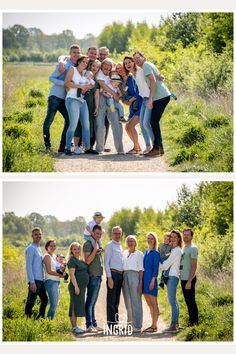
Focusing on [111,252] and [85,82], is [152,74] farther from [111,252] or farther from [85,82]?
[111,252]

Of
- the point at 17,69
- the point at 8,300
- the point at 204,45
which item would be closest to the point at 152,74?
the point at 8,300

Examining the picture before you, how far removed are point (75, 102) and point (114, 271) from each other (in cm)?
254

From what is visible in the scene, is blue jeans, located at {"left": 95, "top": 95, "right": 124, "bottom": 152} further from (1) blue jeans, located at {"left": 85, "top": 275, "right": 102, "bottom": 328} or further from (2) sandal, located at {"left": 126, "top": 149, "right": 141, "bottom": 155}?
(1) blue jeans, located at {"left": 85, "top": 275, "right": 102, "bottom": 328}

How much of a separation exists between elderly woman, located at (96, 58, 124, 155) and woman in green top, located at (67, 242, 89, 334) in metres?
2.05

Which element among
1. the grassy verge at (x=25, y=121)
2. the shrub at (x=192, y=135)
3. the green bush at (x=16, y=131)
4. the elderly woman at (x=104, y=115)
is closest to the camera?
the grassy verge at (x=25, y=121)

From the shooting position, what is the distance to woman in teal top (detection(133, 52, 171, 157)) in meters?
14.5

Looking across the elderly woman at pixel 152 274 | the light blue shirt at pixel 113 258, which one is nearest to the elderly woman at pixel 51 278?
the light blue shirt at pixel 113 258

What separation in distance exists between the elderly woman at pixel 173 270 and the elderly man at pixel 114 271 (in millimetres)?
572

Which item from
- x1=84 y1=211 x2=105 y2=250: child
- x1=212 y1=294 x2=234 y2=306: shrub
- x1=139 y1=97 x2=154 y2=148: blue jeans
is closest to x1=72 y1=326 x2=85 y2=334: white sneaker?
x1=84 y1=211 x2=105 y2=250: child

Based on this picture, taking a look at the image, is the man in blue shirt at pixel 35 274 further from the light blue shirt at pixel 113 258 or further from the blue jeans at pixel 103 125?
the blue jeans at pixel 103 125

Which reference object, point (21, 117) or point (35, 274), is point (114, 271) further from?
point (21, 117)

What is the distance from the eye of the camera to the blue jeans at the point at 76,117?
47.7ft

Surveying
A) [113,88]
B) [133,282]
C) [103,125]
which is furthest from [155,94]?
[133,282]

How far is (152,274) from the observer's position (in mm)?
13555
